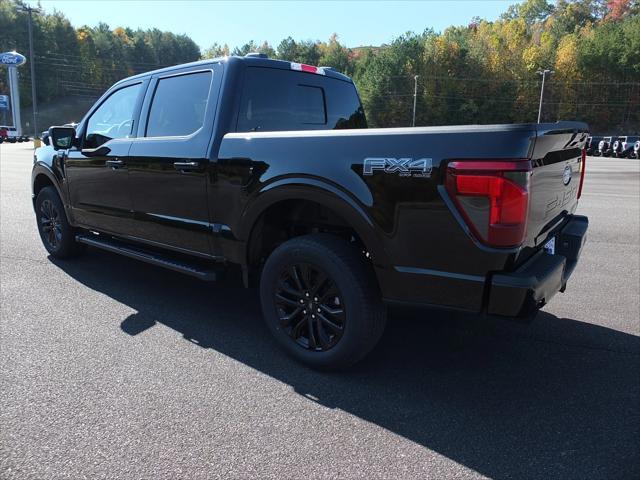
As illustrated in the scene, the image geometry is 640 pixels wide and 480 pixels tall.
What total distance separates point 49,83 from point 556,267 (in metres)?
112

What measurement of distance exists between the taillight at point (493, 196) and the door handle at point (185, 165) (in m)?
1.91

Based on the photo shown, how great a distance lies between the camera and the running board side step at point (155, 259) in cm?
369

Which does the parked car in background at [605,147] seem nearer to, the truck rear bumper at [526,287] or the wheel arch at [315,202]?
the truck rear bumper at [526,287]

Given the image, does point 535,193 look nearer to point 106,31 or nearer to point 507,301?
point 507,301

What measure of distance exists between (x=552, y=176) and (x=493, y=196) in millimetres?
737

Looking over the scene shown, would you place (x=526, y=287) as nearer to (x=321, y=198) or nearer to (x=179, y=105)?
(x=321, y=198)

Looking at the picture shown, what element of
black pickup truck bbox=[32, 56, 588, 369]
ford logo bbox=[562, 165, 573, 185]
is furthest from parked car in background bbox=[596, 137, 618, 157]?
ford logo bbox=[562, 165, 573, 185]

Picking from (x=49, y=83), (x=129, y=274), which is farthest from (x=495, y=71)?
(x=129, y=274)

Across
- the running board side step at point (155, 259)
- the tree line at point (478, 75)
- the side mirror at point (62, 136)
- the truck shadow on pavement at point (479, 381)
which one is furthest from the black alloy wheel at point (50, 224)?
the tree line at point (478, 75)

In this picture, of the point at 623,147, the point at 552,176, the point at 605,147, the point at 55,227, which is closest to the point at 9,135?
the point at 55,227

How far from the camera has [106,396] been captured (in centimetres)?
285

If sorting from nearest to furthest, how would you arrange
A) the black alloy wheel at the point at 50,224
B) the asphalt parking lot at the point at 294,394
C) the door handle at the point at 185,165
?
the asphalt parking lot at the point at 294,394
the door handle at the point at 185,165
the black alloy wheel at the point at 50,224

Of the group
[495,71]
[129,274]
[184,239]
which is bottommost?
[129,274]

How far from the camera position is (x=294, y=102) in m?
4.04
